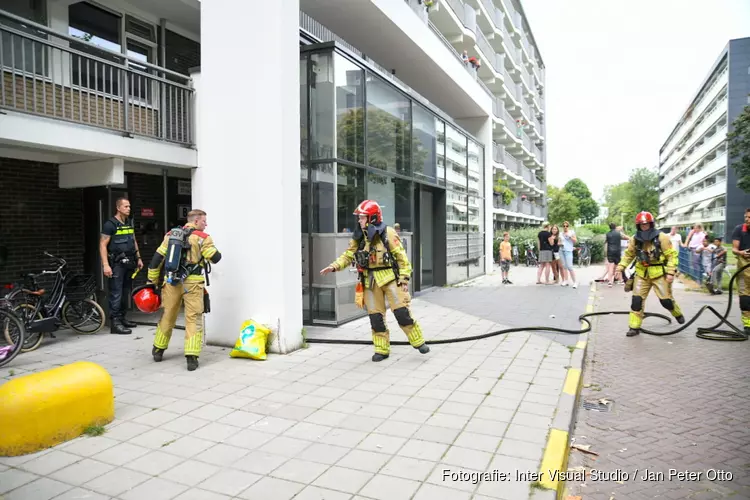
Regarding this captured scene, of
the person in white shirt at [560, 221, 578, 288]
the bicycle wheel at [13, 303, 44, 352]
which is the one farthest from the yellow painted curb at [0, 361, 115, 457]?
the person in white shirt at [560, 221, 578, 288]

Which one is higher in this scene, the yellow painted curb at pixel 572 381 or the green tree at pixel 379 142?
the green tree at pixel 379 142

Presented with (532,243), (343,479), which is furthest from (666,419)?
(532,243)

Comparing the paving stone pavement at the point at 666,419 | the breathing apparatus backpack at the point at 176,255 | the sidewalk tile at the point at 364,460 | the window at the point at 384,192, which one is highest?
the window at the point at 384,192

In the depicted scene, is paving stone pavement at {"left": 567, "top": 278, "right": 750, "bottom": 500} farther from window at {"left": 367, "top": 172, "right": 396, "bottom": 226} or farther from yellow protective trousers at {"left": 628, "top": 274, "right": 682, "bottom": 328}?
window at {"left": 367, "top": 172, "right": 396, "bottom": 226}

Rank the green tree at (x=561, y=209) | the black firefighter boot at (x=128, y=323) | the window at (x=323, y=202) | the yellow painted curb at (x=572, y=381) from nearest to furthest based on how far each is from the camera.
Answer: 1. the yellow painted curb at (x=572, y=381)
2. the black firefighter boot at (x=128, y=323)
3. the window at (x=323, y=202)
4. the green tree at (x=561, y=209)

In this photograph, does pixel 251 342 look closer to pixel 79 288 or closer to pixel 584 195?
pixel 79 288

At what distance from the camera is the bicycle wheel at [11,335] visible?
6035 mm

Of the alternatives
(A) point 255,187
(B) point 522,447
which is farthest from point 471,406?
(A) point 255,187

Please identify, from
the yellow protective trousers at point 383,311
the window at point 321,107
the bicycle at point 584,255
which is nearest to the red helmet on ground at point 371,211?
the yellow protective trousers at point 383,311

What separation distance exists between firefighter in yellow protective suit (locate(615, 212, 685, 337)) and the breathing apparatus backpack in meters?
6.66

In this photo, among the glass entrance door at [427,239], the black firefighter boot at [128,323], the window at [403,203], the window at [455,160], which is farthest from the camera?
the window at [455,160]

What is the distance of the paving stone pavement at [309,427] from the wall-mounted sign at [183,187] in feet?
16.0

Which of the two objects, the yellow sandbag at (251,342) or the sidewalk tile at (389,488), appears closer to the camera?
the sidewalk tile at (389,488)

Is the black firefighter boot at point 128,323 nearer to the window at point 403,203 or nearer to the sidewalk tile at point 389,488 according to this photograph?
the window at point 403,203
